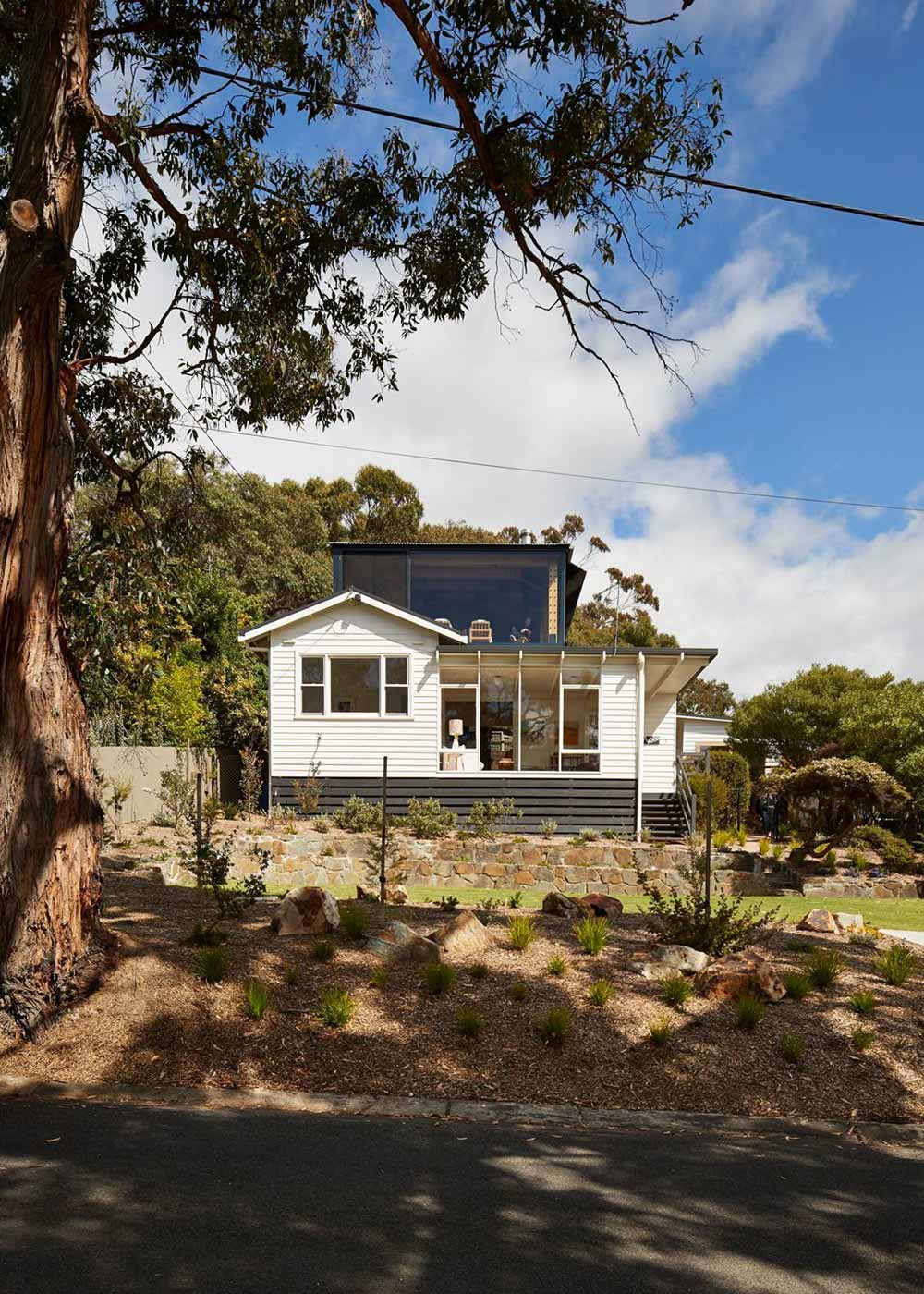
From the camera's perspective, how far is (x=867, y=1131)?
16.4 ft

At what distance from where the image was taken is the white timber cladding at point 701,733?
33500 mm

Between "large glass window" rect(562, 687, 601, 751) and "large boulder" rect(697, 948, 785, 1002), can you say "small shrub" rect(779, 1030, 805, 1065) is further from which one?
"large glass window" rect(562, 687, 601, 751)

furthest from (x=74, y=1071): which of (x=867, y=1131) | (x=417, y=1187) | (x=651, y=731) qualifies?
(x=651, y=731)

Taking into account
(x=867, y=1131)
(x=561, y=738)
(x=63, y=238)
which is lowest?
(x=867, y=1131)

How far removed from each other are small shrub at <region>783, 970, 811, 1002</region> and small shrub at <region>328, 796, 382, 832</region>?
12724 millimetres

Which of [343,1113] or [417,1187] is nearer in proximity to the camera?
[417,1187]

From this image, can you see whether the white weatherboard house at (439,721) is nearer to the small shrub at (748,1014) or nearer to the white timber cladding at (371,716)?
the white timber cladding at (371,716)

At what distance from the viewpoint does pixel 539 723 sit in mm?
22984

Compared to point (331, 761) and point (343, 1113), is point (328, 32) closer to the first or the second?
point (343, 1113)

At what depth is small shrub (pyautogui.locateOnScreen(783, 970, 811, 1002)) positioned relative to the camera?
6457 mm

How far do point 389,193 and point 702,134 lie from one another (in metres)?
2.91

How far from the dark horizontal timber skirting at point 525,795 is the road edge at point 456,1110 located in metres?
15.6

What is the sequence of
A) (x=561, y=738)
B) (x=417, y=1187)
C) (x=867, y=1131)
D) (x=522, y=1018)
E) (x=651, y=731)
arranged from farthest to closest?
(x=651, y=731) < (x=561, y=738) < (x=522, y=1018) < (x=867, y=1131) < (x=417, y=1187)

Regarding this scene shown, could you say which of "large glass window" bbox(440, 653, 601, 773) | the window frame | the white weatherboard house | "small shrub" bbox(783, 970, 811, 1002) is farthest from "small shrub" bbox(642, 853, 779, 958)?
the window frame
